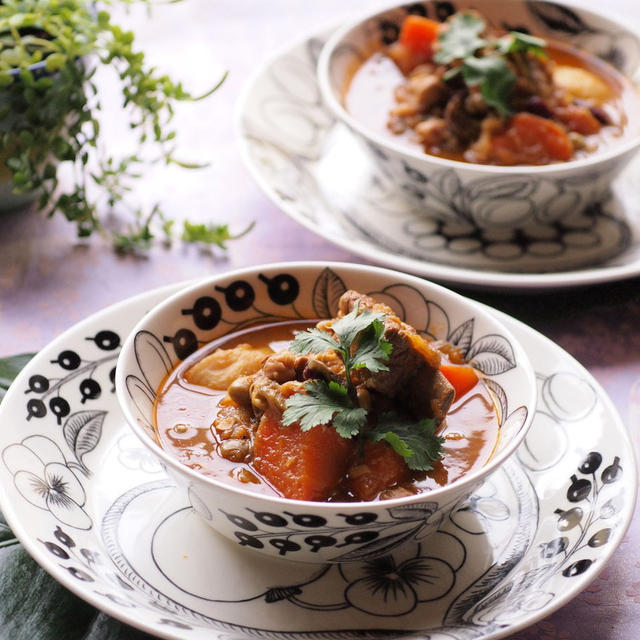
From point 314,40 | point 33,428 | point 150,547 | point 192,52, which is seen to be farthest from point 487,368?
point 192,52

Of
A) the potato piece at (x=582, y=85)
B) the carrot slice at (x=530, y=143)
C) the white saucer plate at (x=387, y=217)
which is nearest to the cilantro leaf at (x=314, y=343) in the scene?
the white saucer plate at (x=387, y=217)

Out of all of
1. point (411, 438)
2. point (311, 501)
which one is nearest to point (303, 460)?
point (311, 501)

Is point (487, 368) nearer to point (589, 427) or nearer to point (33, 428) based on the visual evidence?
point (589, 427)

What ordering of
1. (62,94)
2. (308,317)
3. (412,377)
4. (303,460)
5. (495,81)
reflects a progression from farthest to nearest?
(495,81), (62,94), (308,317), (412,377), (303,460)

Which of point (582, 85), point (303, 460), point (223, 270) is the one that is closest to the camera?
point (303, 460)

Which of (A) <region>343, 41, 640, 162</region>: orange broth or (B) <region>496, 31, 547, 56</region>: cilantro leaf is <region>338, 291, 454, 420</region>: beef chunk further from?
(B) <region>496, 31, 547, 56</region>: cilantro leaf

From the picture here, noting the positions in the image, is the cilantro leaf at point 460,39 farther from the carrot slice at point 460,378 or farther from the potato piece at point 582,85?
the carrot slice at point 460,378

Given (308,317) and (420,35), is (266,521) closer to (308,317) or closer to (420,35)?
(308,317)
